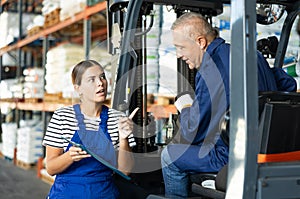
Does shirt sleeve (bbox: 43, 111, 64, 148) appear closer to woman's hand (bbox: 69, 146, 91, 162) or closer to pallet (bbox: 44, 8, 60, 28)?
woman's hand (bbox: 69, 146, 91, 162)

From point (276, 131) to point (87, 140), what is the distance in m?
1.13

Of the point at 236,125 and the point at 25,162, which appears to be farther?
the point at 25,162

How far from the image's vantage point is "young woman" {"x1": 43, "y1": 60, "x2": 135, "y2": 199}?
277 cm

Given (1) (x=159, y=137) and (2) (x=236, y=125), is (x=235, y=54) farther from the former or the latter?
(1) (x=159, y=137)

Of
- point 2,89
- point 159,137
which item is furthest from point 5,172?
point 159,137

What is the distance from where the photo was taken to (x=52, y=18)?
8.48m

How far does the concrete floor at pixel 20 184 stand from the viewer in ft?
22.2

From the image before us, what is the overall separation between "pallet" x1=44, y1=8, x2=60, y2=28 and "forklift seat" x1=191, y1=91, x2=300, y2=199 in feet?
21.1

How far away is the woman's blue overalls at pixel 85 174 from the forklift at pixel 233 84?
1.31ft

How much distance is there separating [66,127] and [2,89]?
8852mm

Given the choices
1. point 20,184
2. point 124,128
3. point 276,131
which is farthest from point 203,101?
point 20,184

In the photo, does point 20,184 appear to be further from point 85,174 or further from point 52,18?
point 85,174

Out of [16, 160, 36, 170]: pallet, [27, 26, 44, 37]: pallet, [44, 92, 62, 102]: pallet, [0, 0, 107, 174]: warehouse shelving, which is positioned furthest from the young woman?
[27, 26, 44, 37]: pallet

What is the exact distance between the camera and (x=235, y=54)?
2074mm
